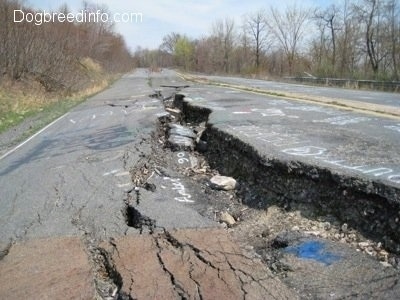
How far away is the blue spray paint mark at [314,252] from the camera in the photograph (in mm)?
3572

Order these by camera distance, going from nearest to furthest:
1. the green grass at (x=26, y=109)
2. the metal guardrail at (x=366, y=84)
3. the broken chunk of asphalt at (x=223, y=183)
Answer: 1. the broken chunk of asphalt at (x=223, y=183)
2. the green grass at (x=26, y=109)
3. the metal guardrail at (x=366, y=84)

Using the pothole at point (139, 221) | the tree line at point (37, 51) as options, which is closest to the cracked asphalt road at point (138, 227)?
the pothole at point (139, 221)

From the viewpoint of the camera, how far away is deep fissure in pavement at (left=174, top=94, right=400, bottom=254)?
3969mm

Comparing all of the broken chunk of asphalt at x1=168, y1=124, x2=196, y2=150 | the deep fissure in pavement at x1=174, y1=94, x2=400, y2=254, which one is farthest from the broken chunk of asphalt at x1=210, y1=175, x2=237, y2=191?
the broken chunk of asphalt at x1=168, y1=124, x2=196, y2=150

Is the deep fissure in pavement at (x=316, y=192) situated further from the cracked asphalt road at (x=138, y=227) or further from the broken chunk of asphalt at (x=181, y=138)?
the broken chunk of asphalt at (x=181, y=138)

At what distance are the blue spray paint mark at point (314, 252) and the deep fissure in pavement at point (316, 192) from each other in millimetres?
490

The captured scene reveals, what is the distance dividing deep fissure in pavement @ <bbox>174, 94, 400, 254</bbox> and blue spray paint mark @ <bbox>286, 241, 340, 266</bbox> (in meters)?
0.49

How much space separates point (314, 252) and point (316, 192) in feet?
3.97

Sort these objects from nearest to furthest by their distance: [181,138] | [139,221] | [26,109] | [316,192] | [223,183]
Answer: [139,221]
[316,192]
[223,183]
[181,138]
[26,109]

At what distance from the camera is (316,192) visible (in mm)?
4816

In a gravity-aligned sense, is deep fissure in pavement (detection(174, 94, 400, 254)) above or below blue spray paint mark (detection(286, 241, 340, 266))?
above

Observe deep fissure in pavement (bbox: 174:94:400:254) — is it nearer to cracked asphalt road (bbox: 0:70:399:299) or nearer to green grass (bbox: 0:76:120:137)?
cracked asphalt road (bbox: 0:70:399:299)

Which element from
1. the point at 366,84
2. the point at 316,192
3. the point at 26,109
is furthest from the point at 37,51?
the point at 316,192

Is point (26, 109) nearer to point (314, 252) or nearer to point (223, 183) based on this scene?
point (223, 183)
